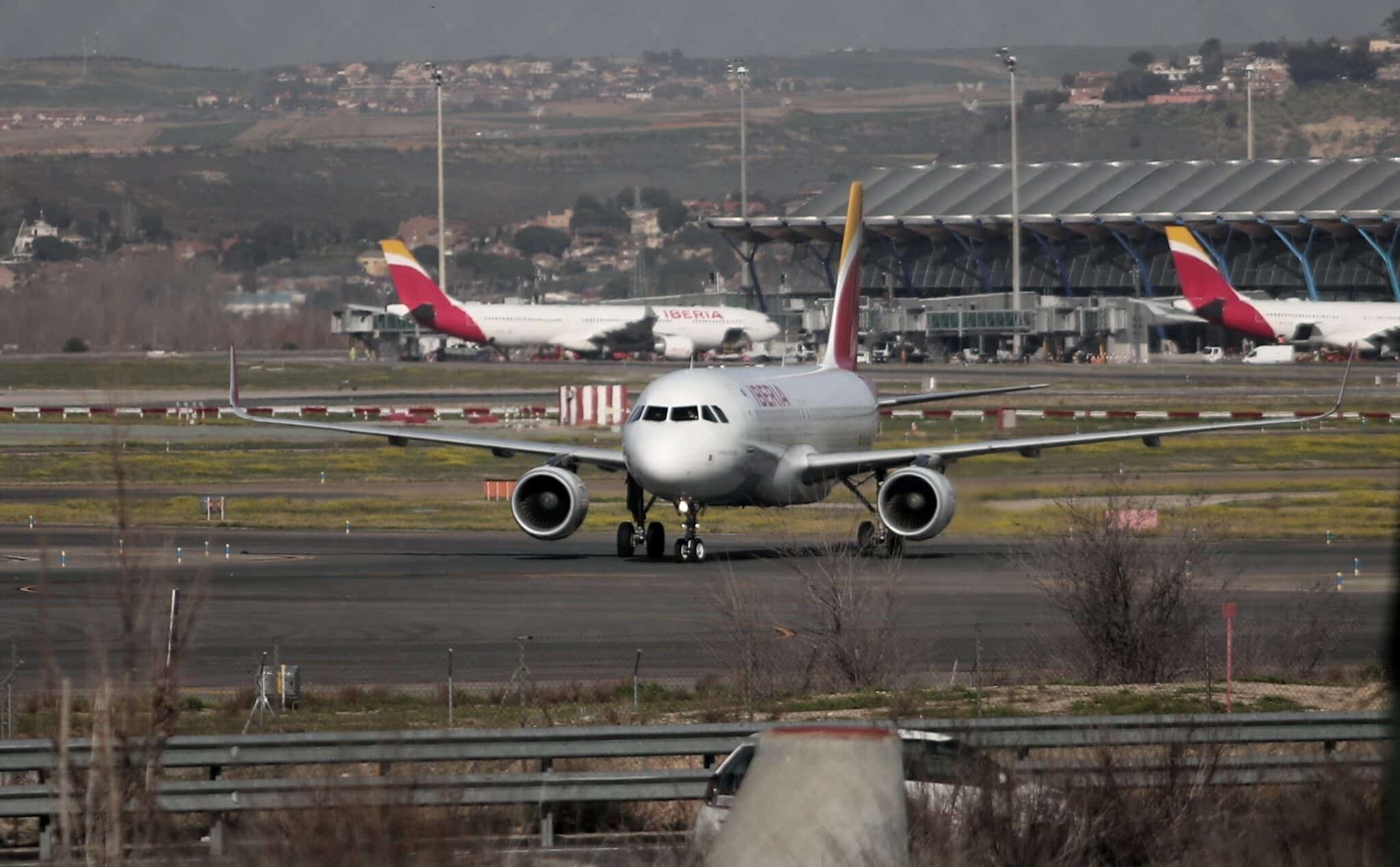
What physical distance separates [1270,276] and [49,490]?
120174mm

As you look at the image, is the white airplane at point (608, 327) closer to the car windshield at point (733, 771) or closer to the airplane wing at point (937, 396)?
the airplane wing at point (937, 396)

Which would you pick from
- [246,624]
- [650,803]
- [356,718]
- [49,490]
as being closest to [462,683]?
→ [356,718]

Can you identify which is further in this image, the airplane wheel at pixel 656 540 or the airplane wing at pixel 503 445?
the airplane wing at pixel 503 445

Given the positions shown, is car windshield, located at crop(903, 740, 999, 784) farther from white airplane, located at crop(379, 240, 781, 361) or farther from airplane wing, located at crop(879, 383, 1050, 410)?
white airplane, located at crop(379, 240, 781, 361)

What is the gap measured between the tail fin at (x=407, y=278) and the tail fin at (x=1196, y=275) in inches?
1798

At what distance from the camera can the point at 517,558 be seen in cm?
4234

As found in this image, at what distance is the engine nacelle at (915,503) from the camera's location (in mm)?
38719

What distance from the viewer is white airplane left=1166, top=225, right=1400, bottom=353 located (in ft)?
421

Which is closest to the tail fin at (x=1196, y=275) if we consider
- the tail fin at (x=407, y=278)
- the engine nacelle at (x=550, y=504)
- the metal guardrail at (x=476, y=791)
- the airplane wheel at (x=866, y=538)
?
the tail fin at (x=407, y=278)

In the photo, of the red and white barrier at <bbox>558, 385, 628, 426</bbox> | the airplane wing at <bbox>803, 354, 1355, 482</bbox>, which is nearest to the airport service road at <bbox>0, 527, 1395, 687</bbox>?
the airplane wing at <bbox>803, 354, 1355, 482</bbox>

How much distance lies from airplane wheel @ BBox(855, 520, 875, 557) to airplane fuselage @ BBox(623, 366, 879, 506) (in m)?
1.54

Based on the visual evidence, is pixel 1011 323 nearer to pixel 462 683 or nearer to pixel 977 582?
pixel 977 582

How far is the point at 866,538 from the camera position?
39594mm

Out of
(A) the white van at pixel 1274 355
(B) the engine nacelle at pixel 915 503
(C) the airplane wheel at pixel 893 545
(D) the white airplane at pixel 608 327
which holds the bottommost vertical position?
(C) the airplane wheel at pixel 893 545
